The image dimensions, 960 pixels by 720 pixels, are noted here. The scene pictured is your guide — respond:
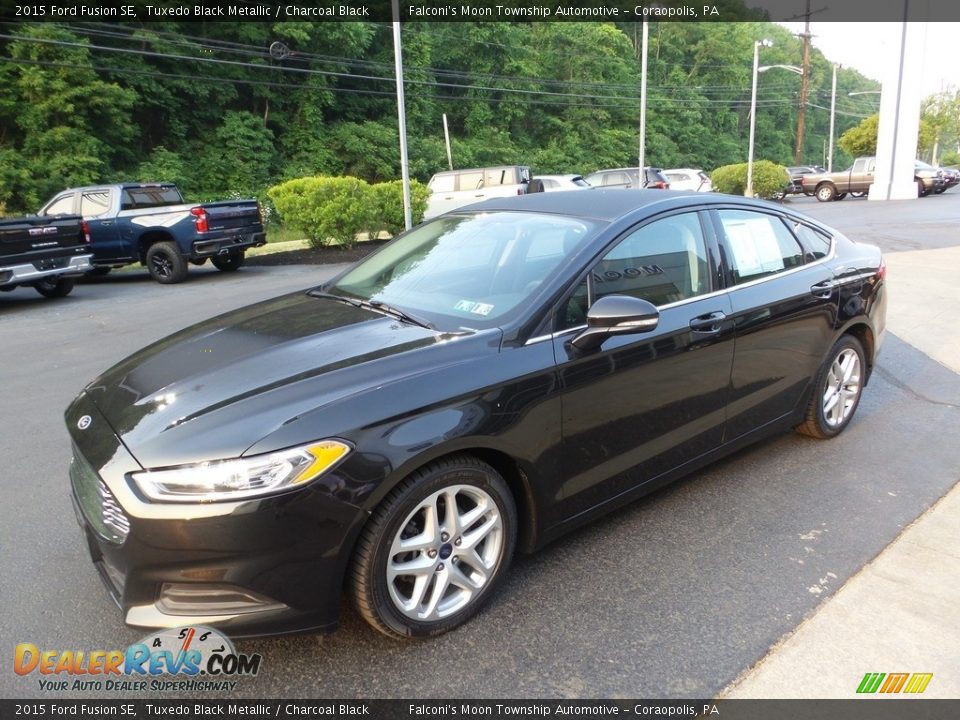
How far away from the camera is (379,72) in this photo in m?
40.8

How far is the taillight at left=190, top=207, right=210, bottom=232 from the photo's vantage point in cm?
1279

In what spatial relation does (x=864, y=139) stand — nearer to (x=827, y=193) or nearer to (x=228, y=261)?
(x=827, y=193)

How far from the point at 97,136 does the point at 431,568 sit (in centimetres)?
3058

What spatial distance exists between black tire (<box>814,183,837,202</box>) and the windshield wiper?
35633 millimetres

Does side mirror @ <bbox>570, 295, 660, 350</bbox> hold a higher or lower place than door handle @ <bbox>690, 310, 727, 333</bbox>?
higher

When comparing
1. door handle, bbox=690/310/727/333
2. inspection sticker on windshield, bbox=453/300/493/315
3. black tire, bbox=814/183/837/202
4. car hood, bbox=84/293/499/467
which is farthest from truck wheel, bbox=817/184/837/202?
car hood, bbox=84/293/499/467

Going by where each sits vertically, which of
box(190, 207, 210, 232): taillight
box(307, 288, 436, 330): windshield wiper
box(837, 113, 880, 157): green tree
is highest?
box(837, 113, 880, 157): green tree

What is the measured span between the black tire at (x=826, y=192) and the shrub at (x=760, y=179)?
1591 mm

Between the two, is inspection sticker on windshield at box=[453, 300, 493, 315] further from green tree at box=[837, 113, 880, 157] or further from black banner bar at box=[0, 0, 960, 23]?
green tree at box=[837, 113, 880, 157]

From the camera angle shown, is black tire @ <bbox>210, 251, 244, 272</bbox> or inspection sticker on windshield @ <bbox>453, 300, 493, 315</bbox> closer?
inspection sticker on windshield @ <bbox>453, 300, 493, 315</bbox>

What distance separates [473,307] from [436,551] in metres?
1.08

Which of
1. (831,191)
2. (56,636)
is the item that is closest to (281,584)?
(56,636)

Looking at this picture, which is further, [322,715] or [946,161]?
[946,161]

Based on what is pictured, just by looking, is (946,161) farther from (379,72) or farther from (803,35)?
(379,72)
